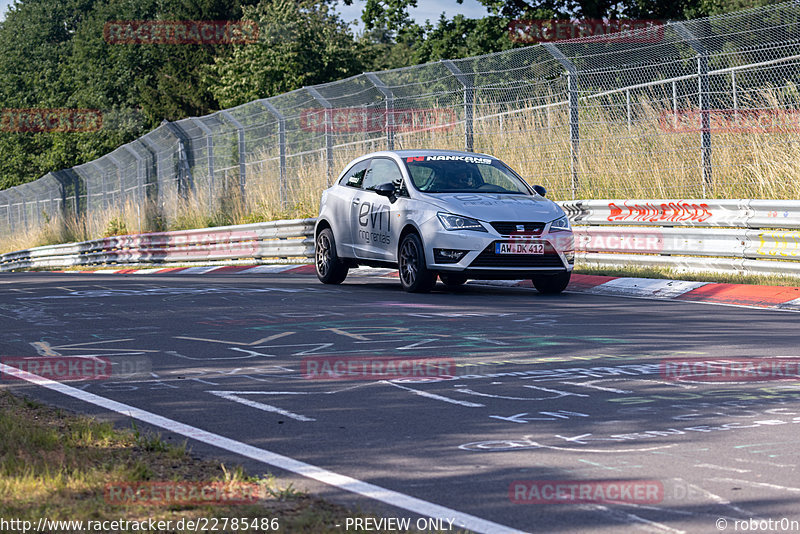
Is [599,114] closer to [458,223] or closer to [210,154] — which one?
[458,223]

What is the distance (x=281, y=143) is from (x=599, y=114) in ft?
30.7

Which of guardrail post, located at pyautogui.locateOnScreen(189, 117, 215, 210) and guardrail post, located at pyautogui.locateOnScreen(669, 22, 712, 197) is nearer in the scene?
guardrail post, located at pyautogui.locateOnScreen(669, 22, 712, 197)

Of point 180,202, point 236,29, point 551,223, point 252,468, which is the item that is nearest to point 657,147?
point 551,223

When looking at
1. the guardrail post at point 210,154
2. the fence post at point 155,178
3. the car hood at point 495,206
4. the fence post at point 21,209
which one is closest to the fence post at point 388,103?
the car hood at point 495,206

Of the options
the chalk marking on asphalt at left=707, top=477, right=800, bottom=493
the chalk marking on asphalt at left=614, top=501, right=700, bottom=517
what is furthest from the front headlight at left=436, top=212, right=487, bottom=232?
the chalk marking on asphalt at left=614, top=501, right=700, bottom=517

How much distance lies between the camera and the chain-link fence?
1426 centimetres

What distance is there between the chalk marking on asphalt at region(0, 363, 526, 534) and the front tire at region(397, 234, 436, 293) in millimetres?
6530

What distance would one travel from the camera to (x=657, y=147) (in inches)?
607

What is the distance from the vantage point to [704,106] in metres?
14.7

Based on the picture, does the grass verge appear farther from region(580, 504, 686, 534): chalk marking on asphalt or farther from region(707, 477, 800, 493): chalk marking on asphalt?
region(707, 477, 800, 493): chalk marking on asphalt

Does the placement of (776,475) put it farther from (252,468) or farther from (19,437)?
(19,437)

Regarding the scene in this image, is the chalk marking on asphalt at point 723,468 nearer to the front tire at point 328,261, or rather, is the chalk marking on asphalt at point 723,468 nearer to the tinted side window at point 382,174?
the tinted side window at point 382,174

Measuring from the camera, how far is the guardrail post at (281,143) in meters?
23.7

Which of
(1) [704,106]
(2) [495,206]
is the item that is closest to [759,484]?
(2) [495,206]
